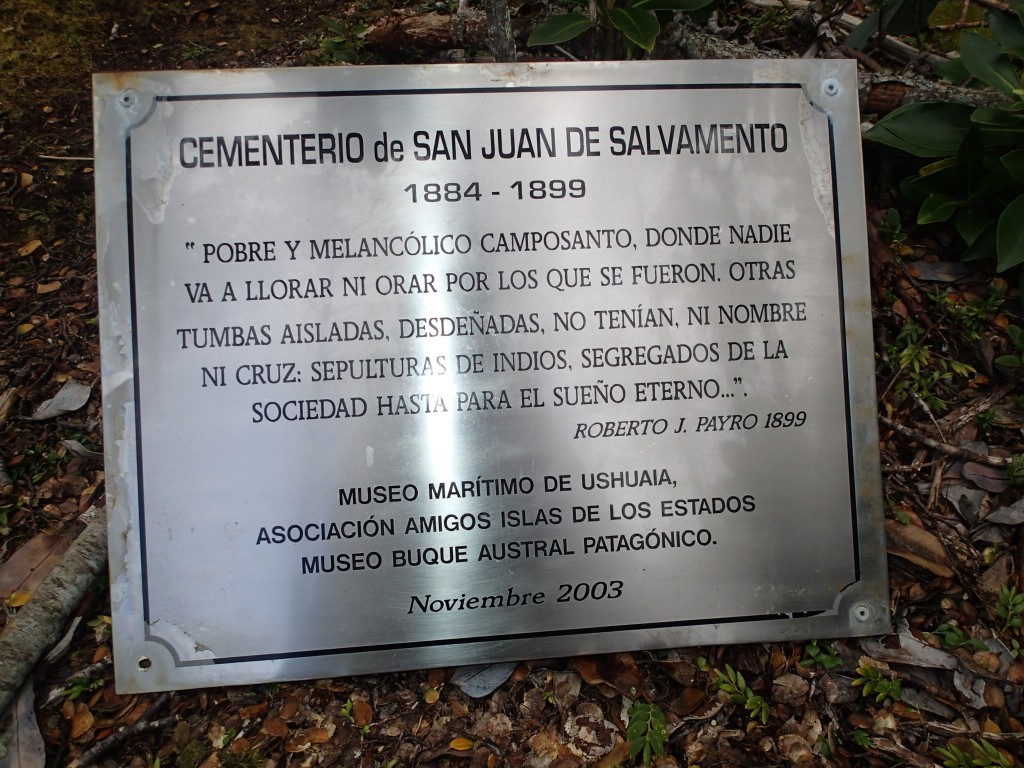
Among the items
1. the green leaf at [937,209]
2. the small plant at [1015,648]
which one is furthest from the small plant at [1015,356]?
the small plant at [1015,648]

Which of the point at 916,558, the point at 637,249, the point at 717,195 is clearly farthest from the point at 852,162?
the point at 916,558

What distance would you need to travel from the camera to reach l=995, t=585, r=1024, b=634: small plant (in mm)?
1824

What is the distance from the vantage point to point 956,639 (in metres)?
1.81

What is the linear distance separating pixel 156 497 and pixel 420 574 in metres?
0.74

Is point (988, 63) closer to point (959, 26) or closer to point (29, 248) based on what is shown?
point (959, 26)

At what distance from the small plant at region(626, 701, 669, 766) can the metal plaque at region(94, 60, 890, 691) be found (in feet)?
0.57

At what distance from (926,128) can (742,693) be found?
6.06 ft

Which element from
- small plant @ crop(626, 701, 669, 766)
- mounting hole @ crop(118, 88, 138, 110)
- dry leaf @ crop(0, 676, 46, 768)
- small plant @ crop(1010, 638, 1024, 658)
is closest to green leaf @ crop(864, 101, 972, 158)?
small plant @ crop(1010, 638, 1024, 658)

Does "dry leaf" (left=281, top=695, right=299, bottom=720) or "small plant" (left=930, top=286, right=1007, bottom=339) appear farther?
"small plant" (left=930, top=286, right=1007, bottom=339)

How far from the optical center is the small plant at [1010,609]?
5.98 ft

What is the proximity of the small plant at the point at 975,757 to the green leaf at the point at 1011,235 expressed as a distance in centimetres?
130

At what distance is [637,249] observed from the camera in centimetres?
182

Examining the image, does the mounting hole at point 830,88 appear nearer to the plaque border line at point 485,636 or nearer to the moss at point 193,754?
the plaque border line at point 485,636

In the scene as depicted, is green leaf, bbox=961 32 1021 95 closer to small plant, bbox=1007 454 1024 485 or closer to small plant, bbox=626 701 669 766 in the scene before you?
small plant, bbox=1007 454 1024 485
